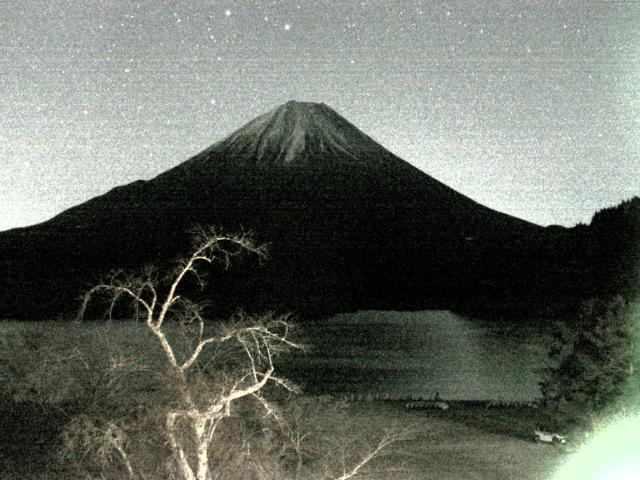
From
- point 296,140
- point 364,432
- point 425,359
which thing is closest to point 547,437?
A: point 364,432

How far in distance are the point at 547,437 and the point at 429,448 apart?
309 cm

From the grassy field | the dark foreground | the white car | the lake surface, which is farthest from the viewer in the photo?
the lake surface

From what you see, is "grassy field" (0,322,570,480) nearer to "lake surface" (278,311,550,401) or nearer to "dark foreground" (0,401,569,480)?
"dark foreground" (0,401,569,480)

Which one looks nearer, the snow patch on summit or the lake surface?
the lake surface

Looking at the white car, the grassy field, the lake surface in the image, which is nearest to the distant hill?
the lake surface

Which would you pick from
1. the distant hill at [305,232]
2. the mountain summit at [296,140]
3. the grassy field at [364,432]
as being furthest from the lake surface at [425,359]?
the mountain summit at [296,140]

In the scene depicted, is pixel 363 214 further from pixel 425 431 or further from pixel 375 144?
pixel 425 431

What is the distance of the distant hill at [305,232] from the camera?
365 ft

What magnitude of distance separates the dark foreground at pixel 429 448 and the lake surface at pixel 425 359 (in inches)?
249

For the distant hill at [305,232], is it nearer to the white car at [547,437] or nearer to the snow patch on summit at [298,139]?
the snow patch on summit at [298,139]

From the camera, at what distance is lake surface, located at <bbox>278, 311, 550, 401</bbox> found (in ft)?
121

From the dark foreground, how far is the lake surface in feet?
20.7

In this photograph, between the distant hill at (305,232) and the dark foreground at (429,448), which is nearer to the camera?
the dark foreground at (429,448)

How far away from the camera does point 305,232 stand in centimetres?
13075
